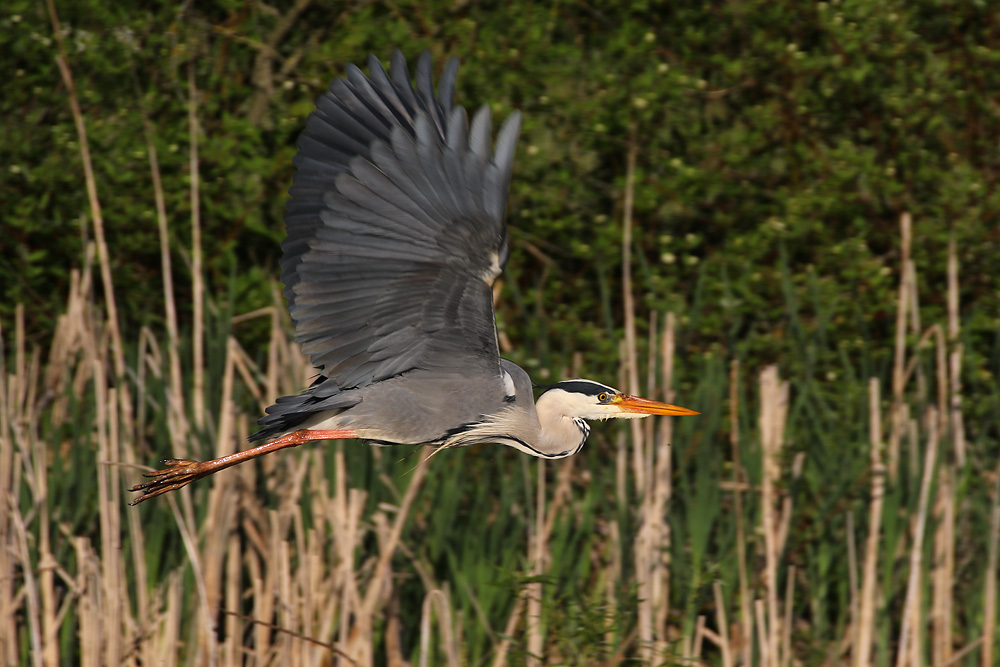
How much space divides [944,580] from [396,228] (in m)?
2.04

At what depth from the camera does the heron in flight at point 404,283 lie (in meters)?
2.61

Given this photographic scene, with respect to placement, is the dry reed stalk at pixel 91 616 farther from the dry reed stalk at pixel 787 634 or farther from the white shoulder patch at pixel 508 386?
the dry reed stalk at pixel 787 634

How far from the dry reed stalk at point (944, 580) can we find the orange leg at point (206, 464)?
5.99 feet

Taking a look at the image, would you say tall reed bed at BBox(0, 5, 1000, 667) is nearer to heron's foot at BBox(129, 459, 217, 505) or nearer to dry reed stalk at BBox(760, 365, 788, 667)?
dry reed stalk at BBox(760, 365, 788, 667)

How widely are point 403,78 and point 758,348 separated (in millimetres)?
3438

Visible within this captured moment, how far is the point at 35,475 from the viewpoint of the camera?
12.3 ft

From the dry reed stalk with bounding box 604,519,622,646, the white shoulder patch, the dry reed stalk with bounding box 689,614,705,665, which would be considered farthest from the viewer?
the dry reed stalk with bounding box 604,519,622,646

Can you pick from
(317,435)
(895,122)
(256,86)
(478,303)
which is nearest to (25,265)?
(256,86)

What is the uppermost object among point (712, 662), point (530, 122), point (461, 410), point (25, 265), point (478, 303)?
point (530, 122)

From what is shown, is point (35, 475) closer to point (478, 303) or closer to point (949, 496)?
point (478, 303)

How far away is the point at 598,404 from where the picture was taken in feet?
10.6

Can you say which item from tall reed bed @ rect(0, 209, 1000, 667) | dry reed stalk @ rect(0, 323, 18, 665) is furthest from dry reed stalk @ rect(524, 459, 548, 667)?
dry reed stalk @ rect(0, 323, 18, 665)

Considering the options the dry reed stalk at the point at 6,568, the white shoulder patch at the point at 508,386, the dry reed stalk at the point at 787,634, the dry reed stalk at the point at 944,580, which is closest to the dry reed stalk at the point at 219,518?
the dry reed stalk at the point at 6,568

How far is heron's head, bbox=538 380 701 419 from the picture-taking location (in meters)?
3.22
